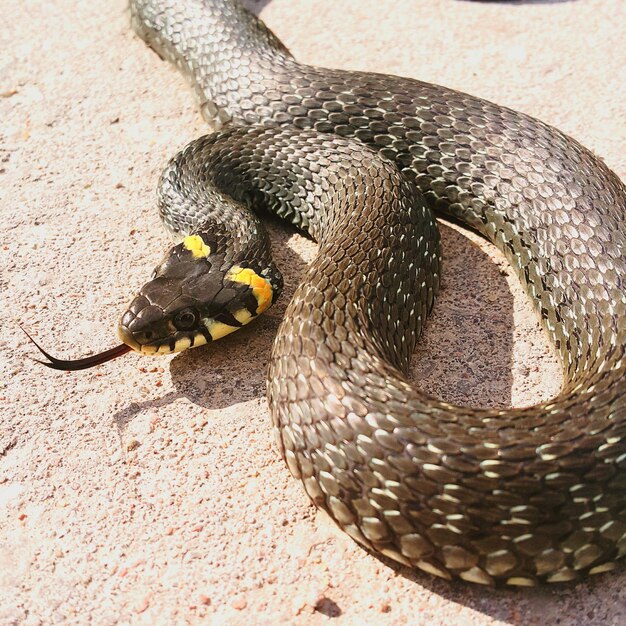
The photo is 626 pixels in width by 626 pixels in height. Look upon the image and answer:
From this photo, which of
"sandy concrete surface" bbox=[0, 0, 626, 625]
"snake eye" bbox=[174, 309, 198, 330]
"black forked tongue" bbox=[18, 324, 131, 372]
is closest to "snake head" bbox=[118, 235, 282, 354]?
"snake eye" bbox=[174, 309, 198, 330]

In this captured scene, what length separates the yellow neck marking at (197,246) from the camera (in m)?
5.77

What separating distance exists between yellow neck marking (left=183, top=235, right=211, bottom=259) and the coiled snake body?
31cm

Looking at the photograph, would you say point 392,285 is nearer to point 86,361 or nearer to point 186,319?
point 186,319

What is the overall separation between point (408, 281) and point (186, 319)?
1.48 m

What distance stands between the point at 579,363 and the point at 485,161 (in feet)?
6.30

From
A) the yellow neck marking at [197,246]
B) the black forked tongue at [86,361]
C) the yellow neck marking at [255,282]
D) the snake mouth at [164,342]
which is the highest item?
the yellow neck marking at [255,282]

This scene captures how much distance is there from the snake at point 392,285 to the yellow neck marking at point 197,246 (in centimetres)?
1

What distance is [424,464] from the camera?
419 cm

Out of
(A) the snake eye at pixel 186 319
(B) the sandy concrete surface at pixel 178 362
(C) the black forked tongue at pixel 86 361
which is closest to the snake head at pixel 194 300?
(A) the snake eye at pixel 186 319

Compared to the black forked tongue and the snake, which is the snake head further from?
the black forked tongue

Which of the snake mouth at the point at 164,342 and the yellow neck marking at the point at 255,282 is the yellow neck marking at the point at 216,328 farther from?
the yellow neck marking at the point at 255,282

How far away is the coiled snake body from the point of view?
4176mm

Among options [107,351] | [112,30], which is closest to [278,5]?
[112,30]

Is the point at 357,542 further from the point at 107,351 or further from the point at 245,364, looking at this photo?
the point at 107,351
